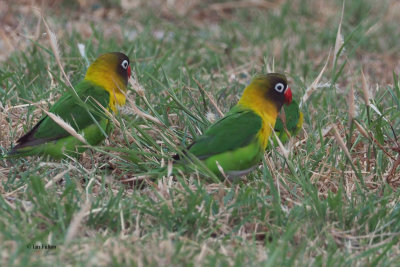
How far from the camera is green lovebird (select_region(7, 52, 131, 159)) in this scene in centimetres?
355

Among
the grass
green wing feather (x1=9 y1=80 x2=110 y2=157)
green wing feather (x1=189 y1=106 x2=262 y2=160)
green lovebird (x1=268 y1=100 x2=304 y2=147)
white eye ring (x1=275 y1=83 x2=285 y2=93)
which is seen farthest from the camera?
green lovebird (x1=268 y1=100 x2=304 y2=147)

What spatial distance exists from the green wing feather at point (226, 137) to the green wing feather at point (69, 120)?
2.02 ft

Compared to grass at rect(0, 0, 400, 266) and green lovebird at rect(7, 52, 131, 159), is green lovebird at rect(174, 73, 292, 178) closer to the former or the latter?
grass at rect(0, 0, 400, 266)

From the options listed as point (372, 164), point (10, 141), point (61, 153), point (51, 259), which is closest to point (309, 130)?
point (372, 164)

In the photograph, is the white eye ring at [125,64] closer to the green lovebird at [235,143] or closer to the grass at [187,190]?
the grass at [187,190]

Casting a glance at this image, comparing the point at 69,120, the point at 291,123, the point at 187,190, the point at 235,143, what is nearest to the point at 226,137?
the point at 235,143

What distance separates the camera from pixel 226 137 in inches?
131

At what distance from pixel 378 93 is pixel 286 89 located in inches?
50.7

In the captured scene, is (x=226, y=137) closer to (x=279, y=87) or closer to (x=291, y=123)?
(x=279, y=87)

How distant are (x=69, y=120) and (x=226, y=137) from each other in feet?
3.22

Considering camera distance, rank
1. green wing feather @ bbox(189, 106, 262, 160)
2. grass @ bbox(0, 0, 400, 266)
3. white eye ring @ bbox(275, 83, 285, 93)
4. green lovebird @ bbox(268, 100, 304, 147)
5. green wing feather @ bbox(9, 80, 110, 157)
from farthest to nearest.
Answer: green lovebird @ bbox(268, 100, 304, 147) < white eye ring @ bbox(275, 83, 285, 93) < green wing feather @ bbox(9, 80, 110, 157) < green wing feather @ bbox(189, 106, 262, 160) < grass @ bbox(0, 0, 400, 266)

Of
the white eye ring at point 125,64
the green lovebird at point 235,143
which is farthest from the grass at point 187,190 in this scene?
the white eye ring at point 125,64

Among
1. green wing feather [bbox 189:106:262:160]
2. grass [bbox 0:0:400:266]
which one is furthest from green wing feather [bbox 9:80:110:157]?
green wing feather [bbox 189:106:262:160]

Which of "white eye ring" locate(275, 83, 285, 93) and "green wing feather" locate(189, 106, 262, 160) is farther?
"white eye ring" locate(275, 83, 285, 93)
